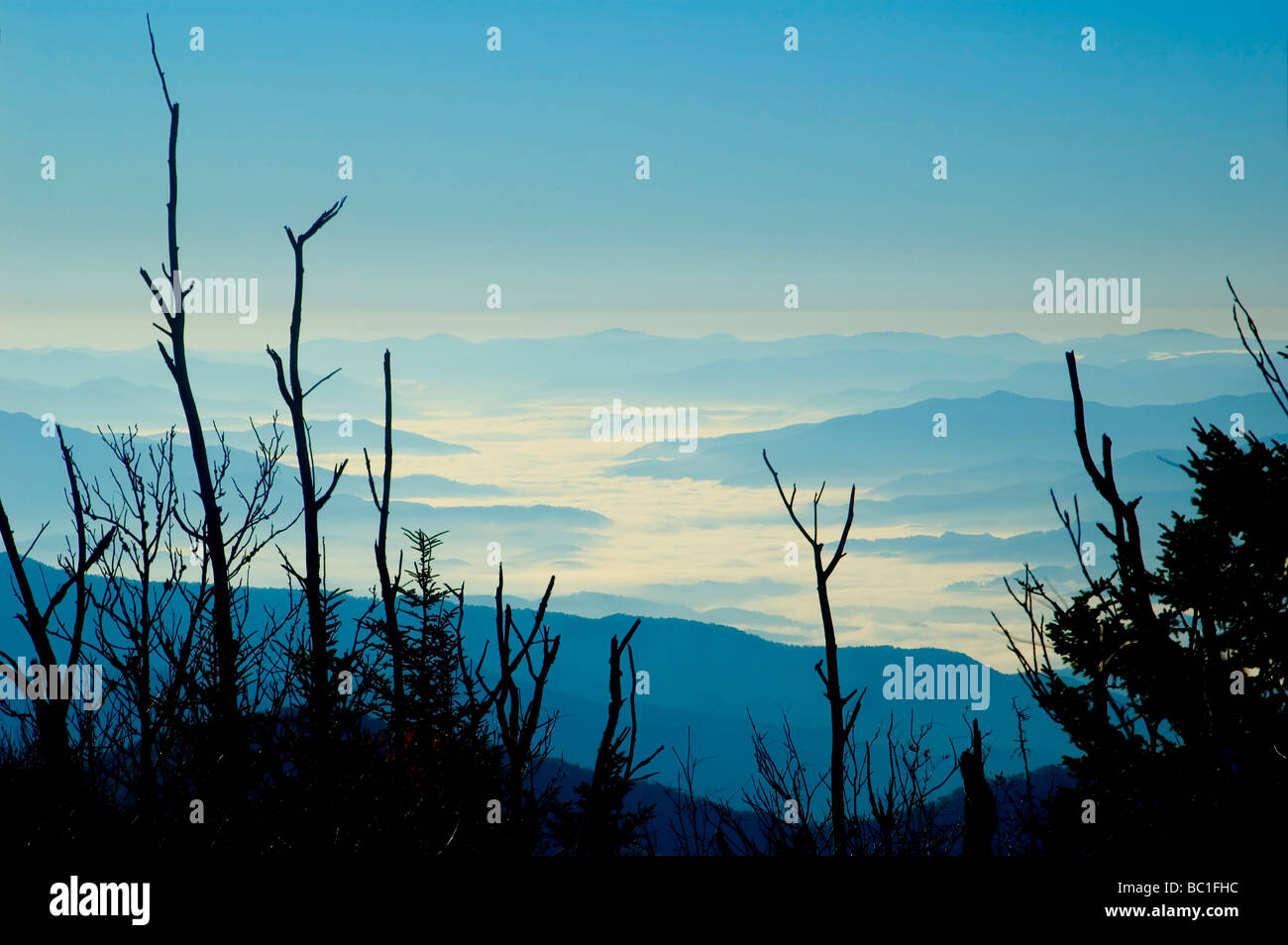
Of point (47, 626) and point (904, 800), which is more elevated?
point (47, 626)

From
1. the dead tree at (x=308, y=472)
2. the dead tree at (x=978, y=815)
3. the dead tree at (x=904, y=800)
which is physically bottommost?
the dead tree at (x=904, y=800)

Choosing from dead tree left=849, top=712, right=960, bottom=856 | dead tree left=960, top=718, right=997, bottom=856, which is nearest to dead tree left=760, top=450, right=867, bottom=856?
dead tree left=849, top=712, right=960, bottom=856

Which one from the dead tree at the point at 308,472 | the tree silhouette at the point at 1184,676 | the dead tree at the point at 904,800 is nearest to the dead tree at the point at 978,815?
the tree silhouette at the point at 1184,676

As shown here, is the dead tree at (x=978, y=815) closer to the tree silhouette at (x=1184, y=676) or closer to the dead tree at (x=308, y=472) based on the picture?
the tree silhouette at (x=1184, y=676)

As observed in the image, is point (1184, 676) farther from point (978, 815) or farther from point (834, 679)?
point (834, 679)

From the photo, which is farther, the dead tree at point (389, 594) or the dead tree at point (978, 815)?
the dead tree at point (389, 594)

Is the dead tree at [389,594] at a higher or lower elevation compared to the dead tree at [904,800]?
higher

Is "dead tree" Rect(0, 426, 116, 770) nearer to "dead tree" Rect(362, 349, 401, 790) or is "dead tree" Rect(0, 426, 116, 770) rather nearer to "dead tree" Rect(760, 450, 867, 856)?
"dead tree" Rect(362, 349, 401, 790)

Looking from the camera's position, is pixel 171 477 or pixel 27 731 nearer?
pixel 171 477

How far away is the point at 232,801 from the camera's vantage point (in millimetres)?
9766

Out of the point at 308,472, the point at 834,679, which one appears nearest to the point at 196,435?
the point at 308,472
